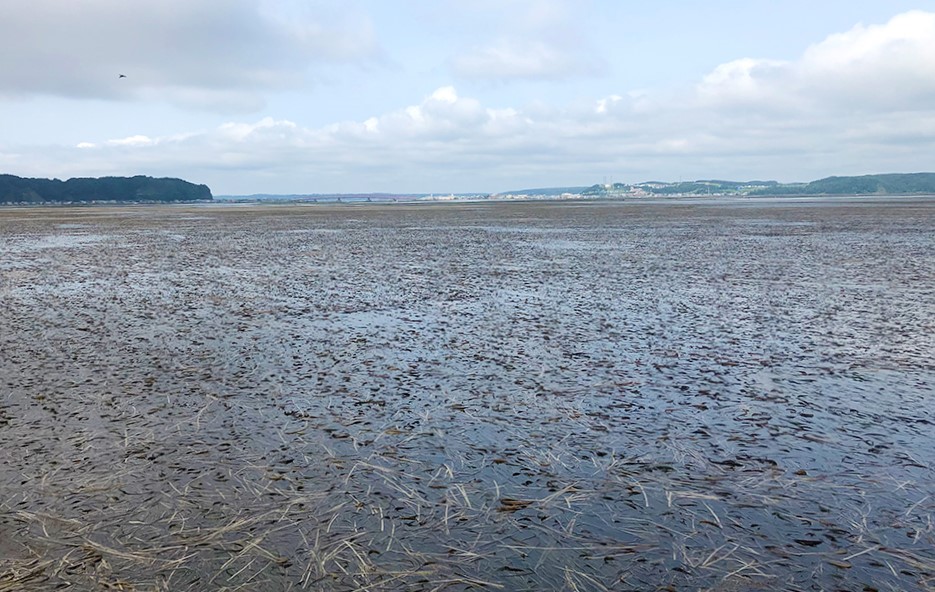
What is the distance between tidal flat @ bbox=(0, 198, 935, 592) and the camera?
5.23 meters

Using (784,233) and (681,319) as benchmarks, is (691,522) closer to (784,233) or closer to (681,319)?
(681,319)

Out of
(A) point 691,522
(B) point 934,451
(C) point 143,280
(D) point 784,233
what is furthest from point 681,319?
(D) point 784,233

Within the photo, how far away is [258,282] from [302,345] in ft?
35.4

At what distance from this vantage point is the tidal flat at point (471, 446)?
523 centimetres

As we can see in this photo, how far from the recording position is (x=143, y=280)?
23.5m

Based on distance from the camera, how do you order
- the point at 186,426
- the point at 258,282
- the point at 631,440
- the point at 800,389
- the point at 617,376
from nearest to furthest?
the point at 631,440, the point at 186,426, the point at 800,389, the point at 617,376, the point at 258,282

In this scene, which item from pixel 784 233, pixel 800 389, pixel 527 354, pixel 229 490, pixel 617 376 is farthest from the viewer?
pixel 784 233

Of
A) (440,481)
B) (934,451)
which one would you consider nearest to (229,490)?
(440,481)

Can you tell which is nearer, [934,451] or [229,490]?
[229,490]

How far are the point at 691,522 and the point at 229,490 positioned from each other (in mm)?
4383

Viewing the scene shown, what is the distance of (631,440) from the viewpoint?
25.4 feet

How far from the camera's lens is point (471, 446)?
302 inches

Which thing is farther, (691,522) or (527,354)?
(527,354)

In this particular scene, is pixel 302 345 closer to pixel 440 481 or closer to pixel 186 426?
pixel 186 426
